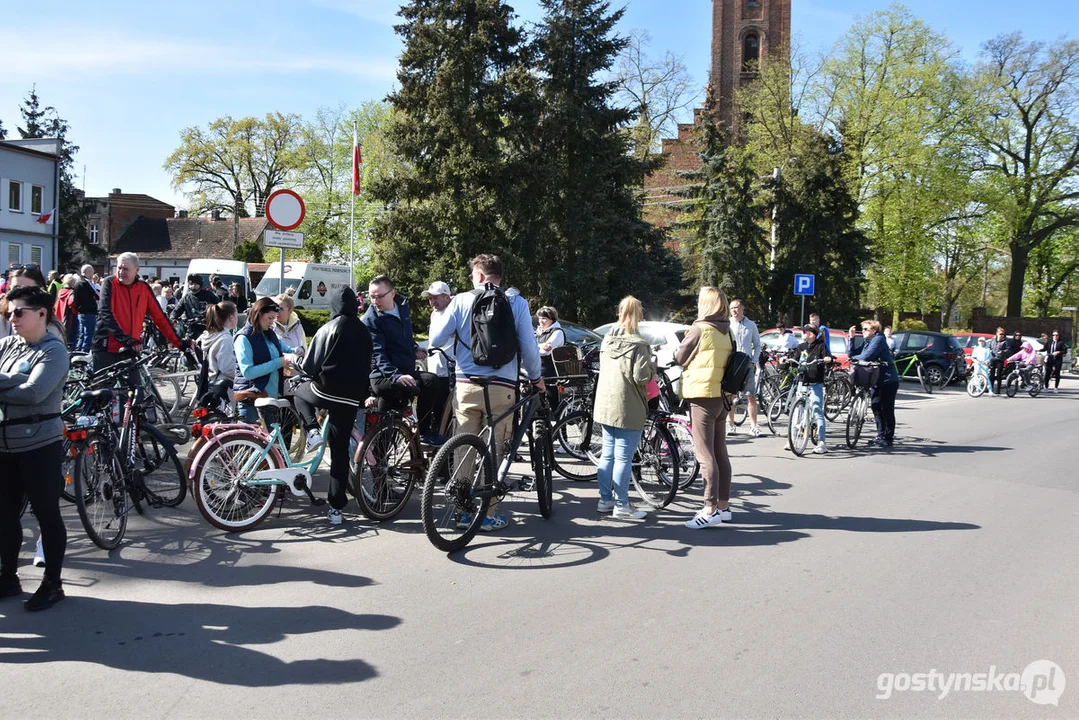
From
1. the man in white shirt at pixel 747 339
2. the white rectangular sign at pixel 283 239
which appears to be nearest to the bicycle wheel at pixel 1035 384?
the man in white shirt at pixel 747 339

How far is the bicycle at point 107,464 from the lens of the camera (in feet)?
18.4

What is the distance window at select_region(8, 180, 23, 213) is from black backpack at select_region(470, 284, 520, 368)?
46141 mm

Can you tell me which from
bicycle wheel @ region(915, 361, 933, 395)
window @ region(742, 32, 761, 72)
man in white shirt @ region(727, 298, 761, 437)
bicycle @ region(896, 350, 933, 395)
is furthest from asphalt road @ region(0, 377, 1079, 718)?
window @ region(742, 32, 761, 72)

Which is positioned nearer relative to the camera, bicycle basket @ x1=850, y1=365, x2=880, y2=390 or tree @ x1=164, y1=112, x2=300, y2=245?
bicycle basket @ x1=850, y1=365, x2=880, y2=390

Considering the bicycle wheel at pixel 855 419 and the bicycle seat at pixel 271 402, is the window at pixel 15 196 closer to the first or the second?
the bicycle seat at pixel 271 402

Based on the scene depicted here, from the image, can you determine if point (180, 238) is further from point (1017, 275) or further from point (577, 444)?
point (577, 444)

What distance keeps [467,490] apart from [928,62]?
1643 inches

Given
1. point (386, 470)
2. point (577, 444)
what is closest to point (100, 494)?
point (386, 470)

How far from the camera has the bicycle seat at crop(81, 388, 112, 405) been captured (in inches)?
226

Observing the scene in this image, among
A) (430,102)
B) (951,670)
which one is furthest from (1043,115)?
(951,670)

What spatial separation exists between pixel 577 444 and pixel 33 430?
18.1ft

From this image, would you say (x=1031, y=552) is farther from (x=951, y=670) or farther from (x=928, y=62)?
(x=928, y=62)

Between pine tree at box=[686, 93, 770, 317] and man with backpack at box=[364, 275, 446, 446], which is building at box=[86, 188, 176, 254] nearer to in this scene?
pine tree at box=[686, 93, 770, 317]

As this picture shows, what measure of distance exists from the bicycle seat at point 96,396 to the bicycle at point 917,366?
2020 centimetres
